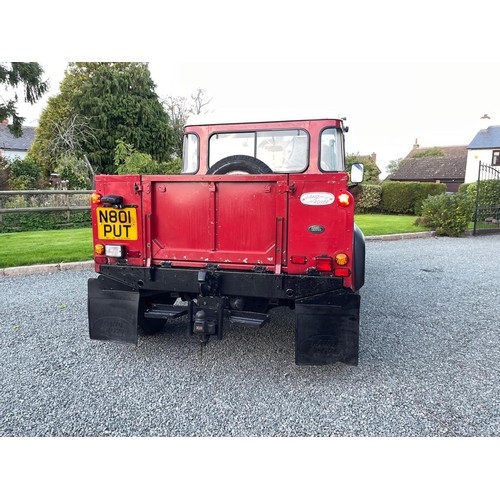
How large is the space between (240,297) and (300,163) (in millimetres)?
1960

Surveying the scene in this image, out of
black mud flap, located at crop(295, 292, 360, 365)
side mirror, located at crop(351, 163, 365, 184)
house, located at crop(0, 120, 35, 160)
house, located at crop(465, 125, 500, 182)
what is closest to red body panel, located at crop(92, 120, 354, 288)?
black mud flap, located at crop(295, 292, 360, 365)

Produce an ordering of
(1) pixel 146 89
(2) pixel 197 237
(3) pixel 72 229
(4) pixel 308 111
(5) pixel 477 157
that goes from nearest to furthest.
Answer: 1. (2) pixel 197 237
2. (4) pixel 308 111
3. (3) pixel 72 229
4. (1) pixel 146 89
5. (5) pixel 477 157

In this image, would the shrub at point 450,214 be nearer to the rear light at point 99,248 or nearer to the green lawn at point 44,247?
the green lawn at point 44,247

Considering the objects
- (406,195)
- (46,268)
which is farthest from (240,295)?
(406,195)

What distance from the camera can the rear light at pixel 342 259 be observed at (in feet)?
9.84

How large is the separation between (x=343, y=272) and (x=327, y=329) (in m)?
0.50

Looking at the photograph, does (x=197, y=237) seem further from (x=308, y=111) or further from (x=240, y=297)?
(x=308, y=111)

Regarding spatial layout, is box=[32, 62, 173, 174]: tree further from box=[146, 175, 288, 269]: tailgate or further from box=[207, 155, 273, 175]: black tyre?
box=[146, 175, 288, 269]: tailgate

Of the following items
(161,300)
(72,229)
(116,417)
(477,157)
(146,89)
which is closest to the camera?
Answer: (116,417)

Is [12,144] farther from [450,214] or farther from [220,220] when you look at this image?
[220,220]

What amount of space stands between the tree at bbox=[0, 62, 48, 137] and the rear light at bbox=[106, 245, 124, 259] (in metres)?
9.42

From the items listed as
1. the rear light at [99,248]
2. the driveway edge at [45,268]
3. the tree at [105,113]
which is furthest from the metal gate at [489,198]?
the tree at [105,113]

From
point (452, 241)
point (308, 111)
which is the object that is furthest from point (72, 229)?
point (452, 241)

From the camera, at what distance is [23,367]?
3359mm
